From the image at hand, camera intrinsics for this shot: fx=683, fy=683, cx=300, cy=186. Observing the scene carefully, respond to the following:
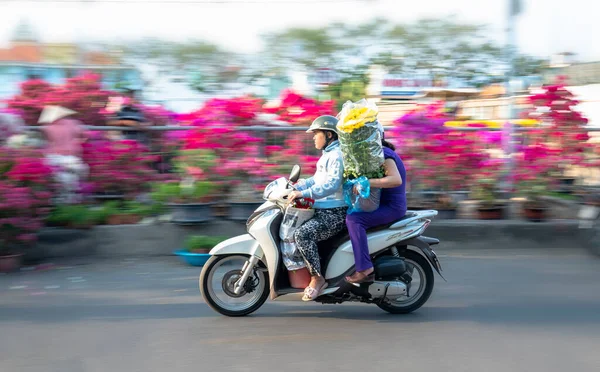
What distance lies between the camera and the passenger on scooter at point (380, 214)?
5.38 metres

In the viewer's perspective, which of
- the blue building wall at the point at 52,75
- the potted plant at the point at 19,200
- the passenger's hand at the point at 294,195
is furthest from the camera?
the blue building wall at the point at 52,75

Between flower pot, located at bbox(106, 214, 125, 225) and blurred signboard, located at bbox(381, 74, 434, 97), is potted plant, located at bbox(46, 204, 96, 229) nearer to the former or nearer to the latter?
flower pot, located at bbox(106, 214, 125, 225)

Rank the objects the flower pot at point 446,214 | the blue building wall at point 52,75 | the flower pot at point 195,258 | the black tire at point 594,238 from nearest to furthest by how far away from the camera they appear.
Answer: the flower pot at point 195,258 → the black tire at point 594,238 → the flower pot at point 446,214 → the blue building wall at point 52,75

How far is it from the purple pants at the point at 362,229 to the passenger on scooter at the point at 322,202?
0.13 m

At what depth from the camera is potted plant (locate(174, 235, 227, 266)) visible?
7.41 metres

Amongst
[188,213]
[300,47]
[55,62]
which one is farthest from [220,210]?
[300,47]

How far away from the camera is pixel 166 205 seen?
7977 millimetres

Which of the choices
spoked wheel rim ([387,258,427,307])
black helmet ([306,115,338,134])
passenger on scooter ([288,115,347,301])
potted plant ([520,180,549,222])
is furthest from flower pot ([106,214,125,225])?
potted plant ([520,180,549,222])

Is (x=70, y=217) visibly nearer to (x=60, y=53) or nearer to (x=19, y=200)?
(x=19, y=200)

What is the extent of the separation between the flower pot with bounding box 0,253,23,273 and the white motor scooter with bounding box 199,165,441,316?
108 inches

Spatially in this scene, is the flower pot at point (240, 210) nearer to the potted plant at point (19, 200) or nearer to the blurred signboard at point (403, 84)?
the potted plant at point (19, 200)

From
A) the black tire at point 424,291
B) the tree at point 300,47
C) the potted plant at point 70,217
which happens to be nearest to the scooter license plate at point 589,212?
the black tire at point 424,291

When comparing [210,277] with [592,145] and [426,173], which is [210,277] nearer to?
[426,173]

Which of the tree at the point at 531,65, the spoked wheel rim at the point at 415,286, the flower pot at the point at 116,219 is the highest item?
the tree at the point at 531,65
